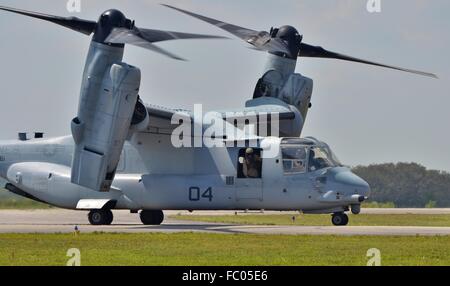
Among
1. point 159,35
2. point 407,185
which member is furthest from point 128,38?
point 407,185

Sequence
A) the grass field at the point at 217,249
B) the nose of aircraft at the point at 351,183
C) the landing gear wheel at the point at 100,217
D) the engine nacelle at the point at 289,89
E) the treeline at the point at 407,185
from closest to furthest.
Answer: the grass field at the point at 217,249
the nose of aircraft at the point at 351,183
the landing gear wheel at the point at 100,217
the engine nacelle at the point at 289,89
the treeline at the point at 407,185

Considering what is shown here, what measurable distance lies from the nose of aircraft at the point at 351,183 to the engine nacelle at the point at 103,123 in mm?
8181

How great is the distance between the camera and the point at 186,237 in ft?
100

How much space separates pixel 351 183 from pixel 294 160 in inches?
92.1

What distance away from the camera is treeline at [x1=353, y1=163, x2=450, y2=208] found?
87.8 m

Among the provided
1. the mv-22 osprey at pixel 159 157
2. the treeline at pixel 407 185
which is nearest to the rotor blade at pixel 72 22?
the mv-22 osprey at pixel 159 157

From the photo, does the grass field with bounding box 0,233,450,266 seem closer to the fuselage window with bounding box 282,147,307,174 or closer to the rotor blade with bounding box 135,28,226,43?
the fuselage window with bounding box 282,147,307,174

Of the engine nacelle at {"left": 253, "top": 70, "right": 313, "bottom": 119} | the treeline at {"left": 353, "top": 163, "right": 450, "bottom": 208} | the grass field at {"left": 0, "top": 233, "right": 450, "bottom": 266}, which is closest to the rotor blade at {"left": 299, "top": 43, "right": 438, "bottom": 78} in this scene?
the engine nacelle at {"left": 253, "top": 70, "right": 313, "bottom": 119}

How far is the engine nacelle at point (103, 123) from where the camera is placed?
110 feet

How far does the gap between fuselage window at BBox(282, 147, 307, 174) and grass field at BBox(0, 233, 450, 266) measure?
629 centimetres

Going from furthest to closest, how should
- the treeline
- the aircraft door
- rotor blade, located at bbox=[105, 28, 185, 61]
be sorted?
the treeline, the aircraft door, rotor blade, located at bbox=[105, 28, 185, 61]

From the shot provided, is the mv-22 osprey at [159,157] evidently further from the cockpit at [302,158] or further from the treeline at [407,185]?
the treeline at [407,185]

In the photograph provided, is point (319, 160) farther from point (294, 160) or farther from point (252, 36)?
point (252, 36)
